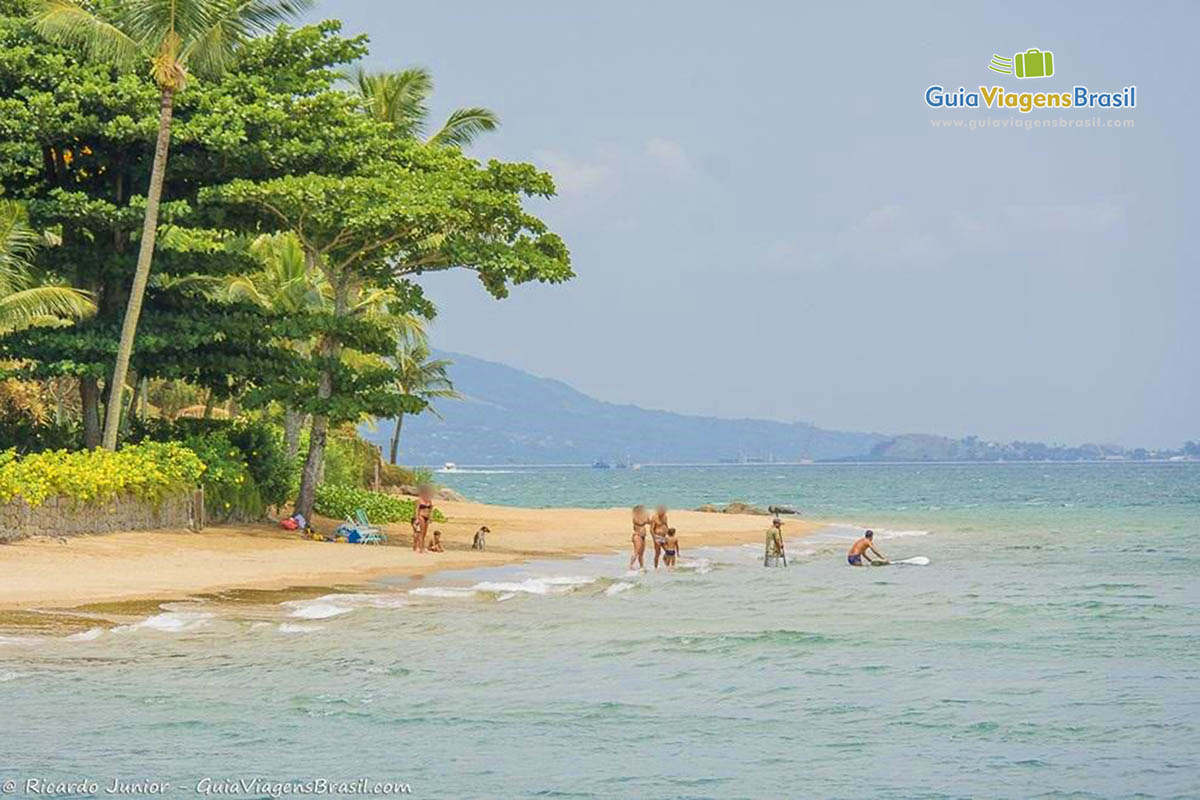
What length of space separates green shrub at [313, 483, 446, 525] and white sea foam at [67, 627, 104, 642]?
19.3 m

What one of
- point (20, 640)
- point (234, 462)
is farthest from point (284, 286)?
point (20, 640)

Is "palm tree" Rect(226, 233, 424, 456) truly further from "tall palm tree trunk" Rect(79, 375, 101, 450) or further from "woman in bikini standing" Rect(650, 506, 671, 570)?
"woman in bikini standing" Rect(650, 506, 671, 570)

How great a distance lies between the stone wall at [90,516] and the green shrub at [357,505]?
297 inches

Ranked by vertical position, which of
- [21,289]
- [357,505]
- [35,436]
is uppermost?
[21,289]

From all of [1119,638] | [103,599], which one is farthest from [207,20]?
[1119,638]

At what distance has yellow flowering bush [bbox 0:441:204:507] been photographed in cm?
2678

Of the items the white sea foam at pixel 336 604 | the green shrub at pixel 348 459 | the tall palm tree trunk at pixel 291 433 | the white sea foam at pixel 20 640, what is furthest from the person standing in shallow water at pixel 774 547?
the white sea foam at pixel 20 640

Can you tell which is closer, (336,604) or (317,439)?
(336,604)

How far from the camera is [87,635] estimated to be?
1897 cm

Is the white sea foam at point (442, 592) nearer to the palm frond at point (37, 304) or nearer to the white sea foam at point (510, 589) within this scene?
the white sea foam at point (510, 589)

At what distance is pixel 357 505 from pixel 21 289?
32.3ft

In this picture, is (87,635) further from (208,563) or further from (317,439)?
(317,439)

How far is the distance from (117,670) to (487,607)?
7948mm

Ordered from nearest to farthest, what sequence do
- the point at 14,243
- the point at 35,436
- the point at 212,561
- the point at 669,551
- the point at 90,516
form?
the point at 212,561, the point at 90,516, the point at 14,243, the point at 669,551, the point at 35,436
